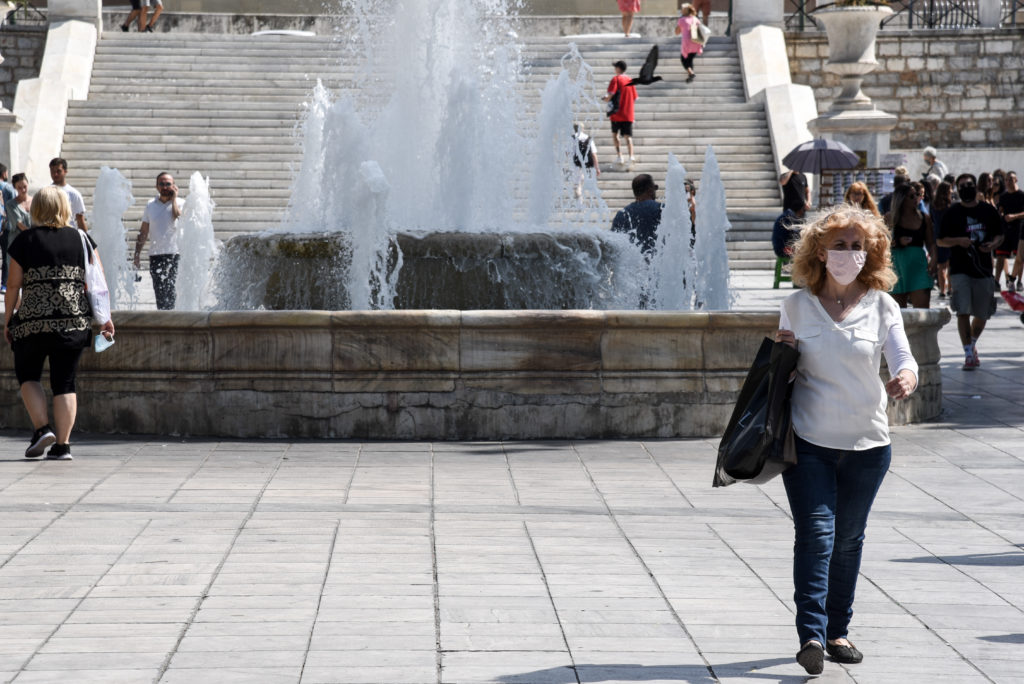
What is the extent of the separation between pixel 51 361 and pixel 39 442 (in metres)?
0.45

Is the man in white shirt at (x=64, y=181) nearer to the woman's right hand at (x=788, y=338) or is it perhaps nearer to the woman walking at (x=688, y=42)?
the woman's right hand at (x=788, y=338)

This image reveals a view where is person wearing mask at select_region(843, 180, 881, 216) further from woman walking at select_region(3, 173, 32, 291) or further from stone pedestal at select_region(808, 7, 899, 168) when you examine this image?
stone pedestal at select_region(808, 7, 899, 168)

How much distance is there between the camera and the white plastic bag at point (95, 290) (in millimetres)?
7938

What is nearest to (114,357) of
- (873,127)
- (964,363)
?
(964,363)

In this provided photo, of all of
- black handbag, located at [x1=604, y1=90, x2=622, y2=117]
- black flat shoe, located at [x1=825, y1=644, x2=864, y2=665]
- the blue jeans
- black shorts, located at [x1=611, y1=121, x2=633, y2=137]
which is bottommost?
black flat shoe, located at [x1=825, y1=644, x2=864, y2=665]

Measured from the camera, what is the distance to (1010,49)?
2794cm

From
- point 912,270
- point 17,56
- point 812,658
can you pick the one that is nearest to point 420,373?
point 812,658

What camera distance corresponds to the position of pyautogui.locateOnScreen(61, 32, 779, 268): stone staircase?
21.1m

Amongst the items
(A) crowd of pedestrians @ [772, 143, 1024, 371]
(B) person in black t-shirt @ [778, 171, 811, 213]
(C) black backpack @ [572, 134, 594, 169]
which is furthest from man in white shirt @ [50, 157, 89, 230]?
(C) black backpack @ [572, 134, 594, 169]

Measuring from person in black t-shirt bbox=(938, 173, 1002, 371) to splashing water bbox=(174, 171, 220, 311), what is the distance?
6.43 meters

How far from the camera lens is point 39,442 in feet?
25.3

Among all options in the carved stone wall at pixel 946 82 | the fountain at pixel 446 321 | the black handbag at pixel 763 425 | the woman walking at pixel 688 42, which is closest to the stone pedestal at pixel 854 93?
the woman walking at pixel 688 42

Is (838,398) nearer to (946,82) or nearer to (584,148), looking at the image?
(584,148)

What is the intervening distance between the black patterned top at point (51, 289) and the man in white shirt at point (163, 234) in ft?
15.6
